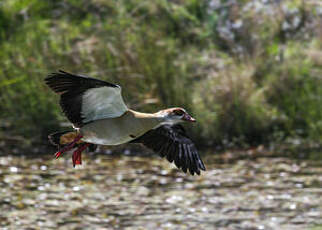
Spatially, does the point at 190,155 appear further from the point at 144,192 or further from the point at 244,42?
the point at 244,42

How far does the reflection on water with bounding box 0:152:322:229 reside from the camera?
700 centimetres

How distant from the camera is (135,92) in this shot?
9.88 meters

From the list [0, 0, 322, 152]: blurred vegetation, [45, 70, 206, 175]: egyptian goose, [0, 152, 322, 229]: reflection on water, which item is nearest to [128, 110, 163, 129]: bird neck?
[45, 70, 206, 175]: egyptian goose

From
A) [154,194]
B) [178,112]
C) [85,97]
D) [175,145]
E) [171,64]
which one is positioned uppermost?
[171,64]

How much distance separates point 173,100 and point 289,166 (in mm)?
1911

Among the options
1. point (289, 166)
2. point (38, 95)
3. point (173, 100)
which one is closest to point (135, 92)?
point (173, 100)

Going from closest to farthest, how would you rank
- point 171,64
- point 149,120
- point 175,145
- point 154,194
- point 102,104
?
1. point 149,120
2. point 102,104
3. point 175,145
4. point 154,194
5. point 171,64

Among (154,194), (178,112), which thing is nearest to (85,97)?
(178,112)

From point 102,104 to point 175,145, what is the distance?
2.62 ft

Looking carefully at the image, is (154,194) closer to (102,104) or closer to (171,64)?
(102,104)

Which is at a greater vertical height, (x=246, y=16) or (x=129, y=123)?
(x=246, y=16)

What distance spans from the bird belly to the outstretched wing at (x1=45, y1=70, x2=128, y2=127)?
0.07m

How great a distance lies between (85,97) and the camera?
5.37m

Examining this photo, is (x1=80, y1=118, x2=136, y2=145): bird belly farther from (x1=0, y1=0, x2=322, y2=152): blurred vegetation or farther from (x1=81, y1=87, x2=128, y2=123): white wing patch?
(x1=0, y1=0, x2=322, y2=152): blurred vegetation
